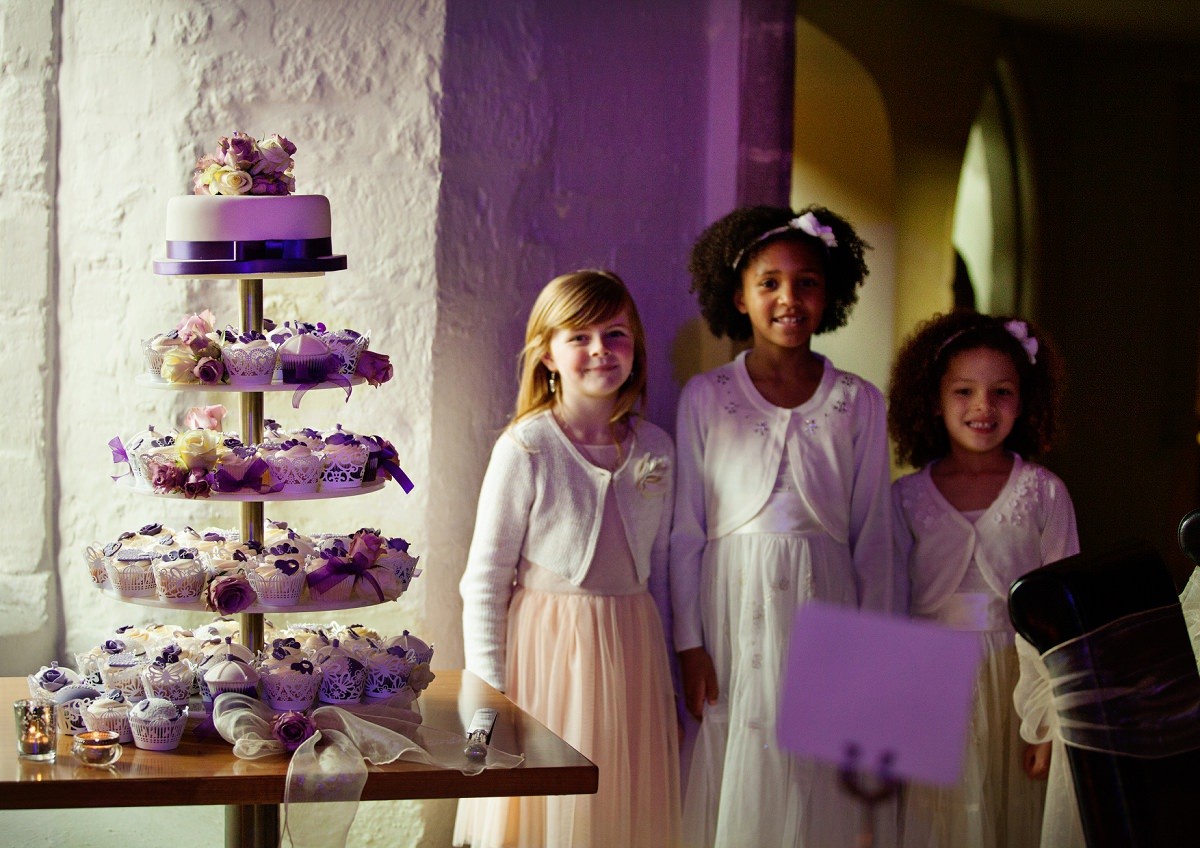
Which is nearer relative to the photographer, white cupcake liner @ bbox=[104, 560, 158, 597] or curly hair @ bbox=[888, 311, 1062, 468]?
white cupcake liner @ bbox=[104, 560, 158, 597]

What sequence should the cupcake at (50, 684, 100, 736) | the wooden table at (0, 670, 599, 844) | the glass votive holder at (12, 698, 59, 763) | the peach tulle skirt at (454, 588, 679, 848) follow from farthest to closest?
the peach tulle skirt at (454, 588, 679, 848), the cupcake at (50, 684, 100, 736), the glass votive holder at (12, 698, 59, 763), the wooden table at (0, 670, 599, 844)

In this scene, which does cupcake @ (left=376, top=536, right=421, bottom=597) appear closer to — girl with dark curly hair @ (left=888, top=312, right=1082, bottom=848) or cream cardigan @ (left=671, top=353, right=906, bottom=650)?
cream cardigan @ (left=671, top=353, right=906, bottom=650)

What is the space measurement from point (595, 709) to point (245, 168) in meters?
1.37

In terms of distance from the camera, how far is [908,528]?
3467 mm

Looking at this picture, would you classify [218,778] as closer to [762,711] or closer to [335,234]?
[762,711]

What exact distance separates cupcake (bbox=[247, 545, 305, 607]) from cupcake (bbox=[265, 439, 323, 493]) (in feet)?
0.40

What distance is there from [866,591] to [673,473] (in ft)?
1.67

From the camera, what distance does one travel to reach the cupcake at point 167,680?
8.04 feet

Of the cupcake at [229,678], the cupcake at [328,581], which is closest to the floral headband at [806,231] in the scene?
the cupcake at [328,581]

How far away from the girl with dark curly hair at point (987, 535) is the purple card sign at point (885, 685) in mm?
40

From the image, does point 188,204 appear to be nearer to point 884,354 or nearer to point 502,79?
point 502,79

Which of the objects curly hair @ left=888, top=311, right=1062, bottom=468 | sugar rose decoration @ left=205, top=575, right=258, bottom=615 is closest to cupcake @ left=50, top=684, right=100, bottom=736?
sugar rose decoration @ left=205, top=575, right=258, bottom=615

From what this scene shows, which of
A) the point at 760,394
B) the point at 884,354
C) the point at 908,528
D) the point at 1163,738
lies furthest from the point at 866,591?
the point at 1163,738

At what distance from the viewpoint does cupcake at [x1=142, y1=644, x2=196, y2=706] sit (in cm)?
245
